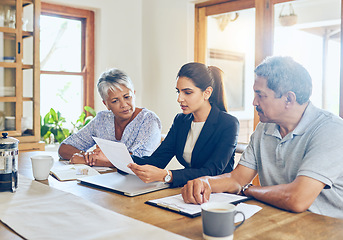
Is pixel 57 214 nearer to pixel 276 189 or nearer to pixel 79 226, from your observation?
pixel 79 226

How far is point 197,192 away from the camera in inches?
51.1

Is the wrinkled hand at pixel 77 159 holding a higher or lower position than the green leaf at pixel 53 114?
lower

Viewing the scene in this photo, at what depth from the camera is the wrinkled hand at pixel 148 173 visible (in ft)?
5.14

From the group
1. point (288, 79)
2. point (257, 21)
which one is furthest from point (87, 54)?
point (288, 79)

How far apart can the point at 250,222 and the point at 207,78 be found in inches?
Answer: 39.6

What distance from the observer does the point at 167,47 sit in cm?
421

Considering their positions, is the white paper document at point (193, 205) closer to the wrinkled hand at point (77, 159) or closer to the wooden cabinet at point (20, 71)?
the wrinkled hand at point (77, 159)

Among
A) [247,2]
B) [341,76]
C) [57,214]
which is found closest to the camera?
[57,214]

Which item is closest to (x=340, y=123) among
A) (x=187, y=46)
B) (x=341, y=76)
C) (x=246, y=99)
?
(x=341, y=76)

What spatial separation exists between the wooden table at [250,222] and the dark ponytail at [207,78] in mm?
740

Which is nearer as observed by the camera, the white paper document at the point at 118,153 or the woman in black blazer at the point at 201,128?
the white paper document at the point at 118,153

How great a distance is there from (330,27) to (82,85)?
252 cm

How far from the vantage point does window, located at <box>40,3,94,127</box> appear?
3.95m

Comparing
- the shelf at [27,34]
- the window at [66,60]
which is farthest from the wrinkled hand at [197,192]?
the window at [66,60]
